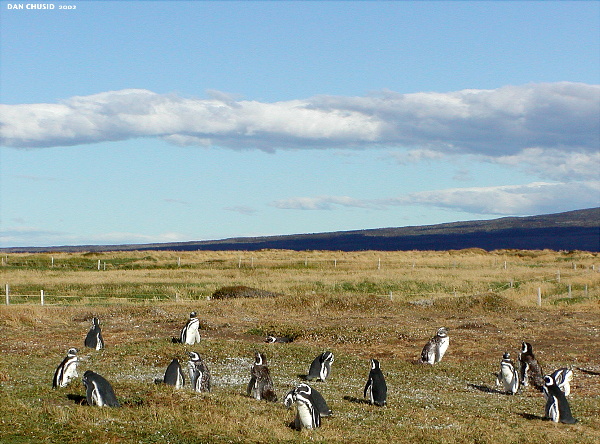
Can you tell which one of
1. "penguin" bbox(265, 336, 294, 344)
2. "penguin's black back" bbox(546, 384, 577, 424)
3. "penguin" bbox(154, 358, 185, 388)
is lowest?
"penguin" bbox(265, 336, 294, 344)

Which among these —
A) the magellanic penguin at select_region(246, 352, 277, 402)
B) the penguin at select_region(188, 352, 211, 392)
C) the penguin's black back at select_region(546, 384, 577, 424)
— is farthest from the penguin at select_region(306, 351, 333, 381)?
the penguin's black back at select_region(546, 384, 577, 424)

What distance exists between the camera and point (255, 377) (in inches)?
691

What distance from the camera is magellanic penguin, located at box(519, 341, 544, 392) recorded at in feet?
69.0

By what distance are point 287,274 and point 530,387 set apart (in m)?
42.6

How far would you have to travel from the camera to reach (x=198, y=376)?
1819 centimetres

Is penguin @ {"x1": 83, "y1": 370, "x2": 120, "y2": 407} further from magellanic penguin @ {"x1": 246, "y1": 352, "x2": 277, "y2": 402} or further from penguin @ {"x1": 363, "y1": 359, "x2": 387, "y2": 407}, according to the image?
penguin @ {"x1": 363, "y1": 359, "x2": 387, "y2": 407}

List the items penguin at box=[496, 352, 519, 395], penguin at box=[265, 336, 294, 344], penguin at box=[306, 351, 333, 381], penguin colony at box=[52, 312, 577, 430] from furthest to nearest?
1. penguin at box=[265, 336, 294, 344]
2. penguin at box=[306, 351, 333, 381]
3. penguin at box=[496, 352, 519, 395]
4. penguin colony at box=[52, 312, 577, 430]

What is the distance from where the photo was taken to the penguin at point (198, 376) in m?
18.2

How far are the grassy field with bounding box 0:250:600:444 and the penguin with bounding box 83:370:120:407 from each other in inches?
11.0

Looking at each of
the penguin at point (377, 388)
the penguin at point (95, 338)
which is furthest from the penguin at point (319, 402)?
the penguin at point (95, 338)

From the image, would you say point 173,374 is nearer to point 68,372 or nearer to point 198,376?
point 198,376

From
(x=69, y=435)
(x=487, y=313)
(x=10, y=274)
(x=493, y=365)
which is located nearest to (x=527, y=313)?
(x=487, y=313)

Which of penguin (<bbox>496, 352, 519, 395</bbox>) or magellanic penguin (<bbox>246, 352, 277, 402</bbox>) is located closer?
magellanic penguin (<bbox>246, 352, 277, 402</bbox>)

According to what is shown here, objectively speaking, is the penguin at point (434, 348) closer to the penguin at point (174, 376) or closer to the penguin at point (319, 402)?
the penguin at point (319, 402)
